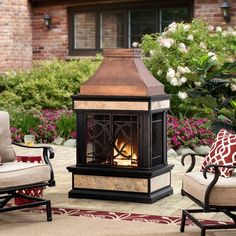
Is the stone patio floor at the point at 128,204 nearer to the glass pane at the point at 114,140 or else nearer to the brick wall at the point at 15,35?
the glass pane at the point at 114,140

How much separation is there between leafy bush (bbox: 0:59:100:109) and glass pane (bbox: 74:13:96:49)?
6.80ft

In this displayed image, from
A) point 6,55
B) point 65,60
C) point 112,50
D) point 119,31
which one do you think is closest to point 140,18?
point 119,31

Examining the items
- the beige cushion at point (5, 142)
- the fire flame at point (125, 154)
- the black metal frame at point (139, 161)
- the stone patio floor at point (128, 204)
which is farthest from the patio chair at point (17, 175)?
the fire flame at point (125, 154)

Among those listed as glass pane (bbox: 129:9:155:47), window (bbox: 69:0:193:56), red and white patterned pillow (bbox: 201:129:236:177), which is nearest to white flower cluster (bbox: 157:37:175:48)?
window (bbox: 69:0:193:56)

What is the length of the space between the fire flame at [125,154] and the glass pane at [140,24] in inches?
383

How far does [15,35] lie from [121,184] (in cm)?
1089

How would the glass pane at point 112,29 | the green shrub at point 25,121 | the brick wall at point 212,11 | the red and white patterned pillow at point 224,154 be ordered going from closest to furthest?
1. the red and white patterned pillow at point 224,154
2. the green shrub at point 25,121
3. the brick wall at point 212,11
4. the glass pane at point 112,29

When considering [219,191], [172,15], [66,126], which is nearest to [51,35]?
[172,15]

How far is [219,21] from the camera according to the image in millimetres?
16203

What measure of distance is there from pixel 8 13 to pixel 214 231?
12.4m

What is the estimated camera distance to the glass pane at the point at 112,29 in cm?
1812

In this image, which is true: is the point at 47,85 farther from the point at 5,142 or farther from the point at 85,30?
the point at 5,142

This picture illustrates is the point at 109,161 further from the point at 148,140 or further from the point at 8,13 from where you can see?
the point at 8,13

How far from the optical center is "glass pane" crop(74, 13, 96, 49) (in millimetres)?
18531
